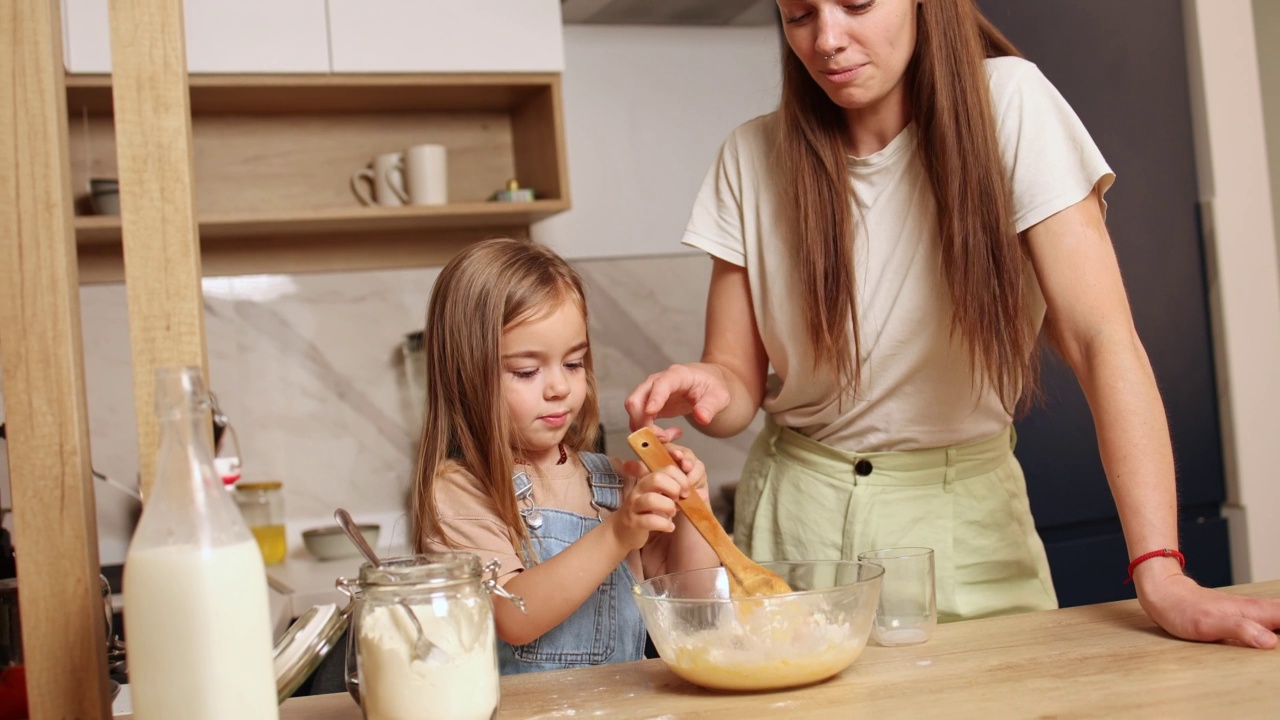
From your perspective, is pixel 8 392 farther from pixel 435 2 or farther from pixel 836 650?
pixel 435 2

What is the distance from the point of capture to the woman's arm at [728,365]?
125cm

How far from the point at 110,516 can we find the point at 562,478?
5.32ft

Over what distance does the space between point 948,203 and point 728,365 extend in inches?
13.8

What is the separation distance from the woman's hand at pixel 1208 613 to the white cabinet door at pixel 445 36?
5.84 ft

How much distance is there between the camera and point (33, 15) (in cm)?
67

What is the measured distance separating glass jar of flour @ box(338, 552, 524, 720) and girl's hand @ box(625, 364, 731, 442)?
1.27 feet

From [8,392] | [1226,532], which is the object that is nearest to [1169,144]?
[1226,532]

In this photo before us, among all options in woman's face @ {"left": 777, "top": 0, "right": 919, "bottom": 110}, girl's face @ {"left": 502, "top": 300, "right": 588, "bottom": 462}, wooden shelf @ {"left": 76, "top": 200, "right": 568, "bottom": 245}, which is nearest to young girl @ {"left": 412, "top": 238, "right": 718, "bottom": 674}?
girl's face @ {"left": 502, "top": 300, "right": 588, "bottom": 462}

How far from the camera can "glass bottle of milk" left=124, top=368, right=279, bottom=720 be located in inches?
22.8

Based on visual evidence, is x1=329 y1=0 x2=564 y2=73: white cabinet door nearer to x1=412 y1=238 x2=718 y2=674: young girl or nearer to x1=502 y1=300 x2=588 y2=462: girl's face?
x1=412 y1=238 x2=718 y2=674: young girl

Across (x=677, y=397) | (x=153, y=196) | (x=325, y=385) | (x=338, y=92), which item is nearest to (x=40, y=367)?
(x=153, y=196)

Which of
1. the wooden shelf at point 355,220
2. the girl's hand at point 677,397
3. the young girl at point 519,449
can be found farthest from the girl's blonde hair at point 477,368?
the wooden shelf at point 355,220

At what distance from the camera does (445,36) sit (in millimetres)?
2350

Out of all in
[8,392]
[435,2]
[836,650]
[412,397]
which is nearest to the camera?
[8,392]
